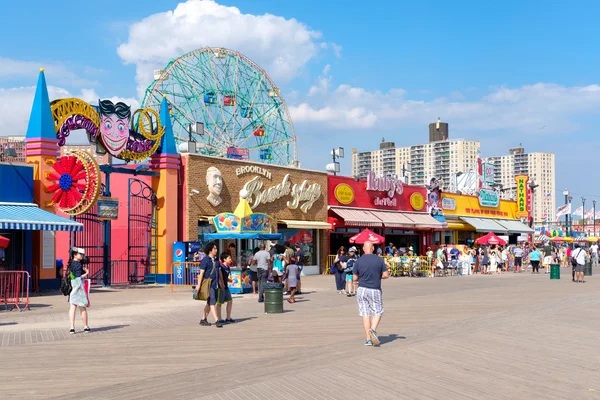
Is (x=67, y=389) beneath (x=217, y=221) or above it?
beneath

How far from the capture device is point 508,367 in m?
9.79

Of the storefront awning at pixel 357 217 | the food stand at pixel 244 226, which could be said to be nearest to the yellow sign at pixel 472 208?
the storefront awning at pixel 357 217

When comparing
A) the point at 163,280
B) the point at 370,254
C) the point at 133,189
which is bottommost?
the point at 163,280

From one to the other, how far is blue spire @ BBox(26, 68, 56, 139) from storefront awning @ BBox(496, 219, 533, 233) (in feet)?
126

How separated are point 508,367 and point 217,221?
17.9m

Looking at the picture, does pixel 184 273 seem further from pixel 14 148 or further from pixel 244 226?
pixel 14 148

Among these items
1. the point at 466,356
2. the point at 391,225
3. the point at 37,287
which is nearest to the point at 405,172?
the point at 391,225

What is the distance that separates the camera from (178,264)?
28062 millimetres

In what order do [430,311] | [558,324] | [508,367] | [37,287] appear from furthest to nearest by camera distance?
[37,287]
[430,311]
[558,324]
[508,367]

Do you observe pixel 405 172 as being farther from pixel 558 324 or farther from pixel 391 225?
pixel 558 324

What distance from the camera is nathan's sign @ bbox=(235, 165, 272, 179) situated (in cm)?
3260

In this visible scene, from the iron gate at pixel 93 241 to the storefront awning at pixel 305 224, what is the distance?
9670 mm

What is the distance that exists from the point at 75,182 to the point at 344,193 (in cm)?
1889

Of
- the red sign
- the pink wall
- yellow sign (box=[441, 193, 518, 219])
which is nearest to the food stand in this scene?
the pink wall
